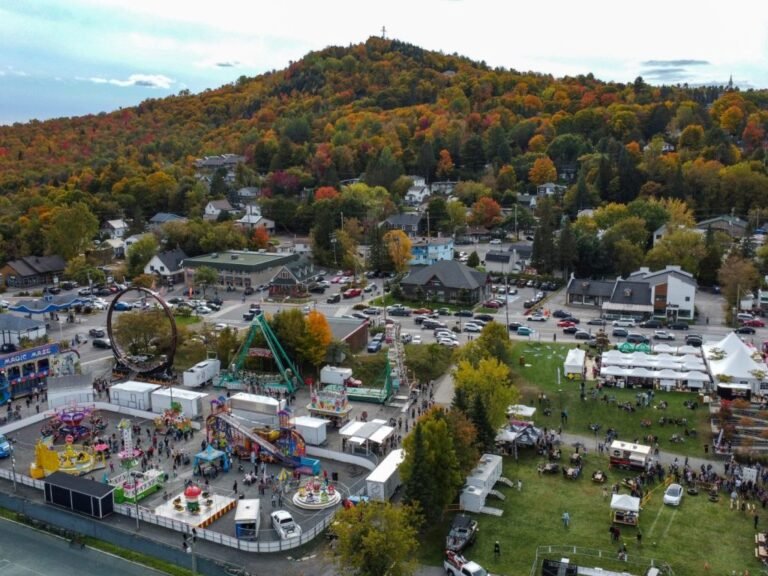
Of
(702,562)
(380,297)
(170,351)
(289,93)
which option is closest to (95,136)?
(289,93)

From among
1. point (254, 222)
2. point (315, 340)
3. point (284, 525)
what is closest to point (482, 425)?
point (284, 525)

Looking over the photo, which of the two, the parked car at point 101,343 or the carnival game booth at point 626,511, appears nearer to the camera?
the carnival game booth at point 626,511

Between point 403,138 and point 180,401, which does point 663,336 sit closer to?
point 180,401

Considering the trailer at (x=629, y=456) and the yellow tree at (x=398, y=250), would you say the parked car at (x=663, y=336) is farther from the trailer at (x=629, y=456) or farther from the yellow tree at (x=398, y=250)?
the yellow tree at (x=398, y=250)

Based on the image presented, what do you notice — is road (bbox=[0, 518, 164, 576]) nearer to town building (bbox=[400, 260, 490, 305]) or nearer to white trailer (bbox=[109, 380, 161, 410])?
white trailer (bbox=[109, 380, 161, 410])

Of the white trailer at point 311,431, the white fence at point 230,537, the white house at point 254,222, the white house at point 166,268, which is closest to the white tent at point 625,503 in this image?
the white fence at point 230,537

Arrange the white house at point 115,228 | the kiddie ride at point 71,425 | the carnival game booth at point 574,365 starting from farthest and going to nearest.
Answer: the white house at point 115,228
the carnival game booth at point 574,365
the kiddie ride at point 71,425

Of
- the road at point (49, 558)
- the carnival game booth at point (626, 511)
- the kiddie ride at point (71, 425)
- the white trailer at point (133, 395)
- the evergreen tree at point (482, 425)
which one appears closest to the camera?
the road at point (49, 558)
